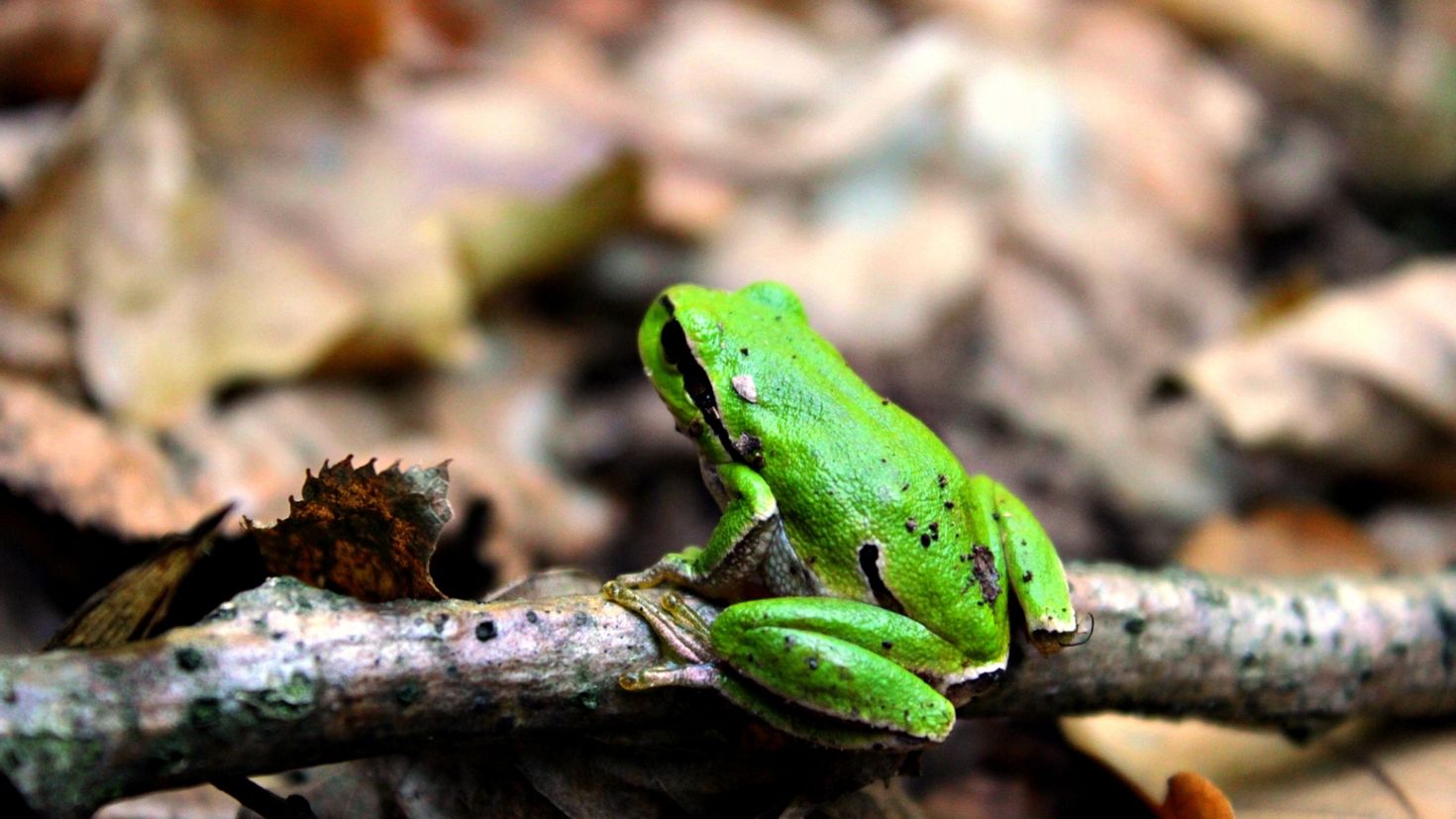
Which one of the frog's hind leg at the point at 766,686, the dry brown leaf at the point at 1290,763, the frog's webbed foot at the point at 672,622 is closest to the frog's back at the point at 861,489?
the frog's hind leg at the point at 766,686

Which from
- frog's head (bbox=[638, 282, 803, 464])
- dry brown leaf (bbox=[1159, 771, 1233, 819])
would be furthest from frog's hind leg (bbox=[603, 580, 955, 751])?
dry brown leaf (bbox=[1159, 771, 1233, 819])

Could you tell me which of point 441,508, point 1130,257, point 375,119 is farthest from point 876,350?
point 441,508

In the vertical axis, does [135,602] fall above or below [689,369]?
below

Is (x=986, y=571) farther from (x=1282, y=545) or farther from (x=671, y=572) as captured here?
(x=1282, y=545)

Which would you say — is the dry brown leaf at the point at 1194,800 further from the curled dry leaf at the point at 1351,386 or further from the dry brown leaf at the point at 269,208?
the dry brown leaf at the point at 269,208

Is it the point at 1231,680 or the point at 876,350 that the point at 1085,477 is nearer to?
the point at 876,350

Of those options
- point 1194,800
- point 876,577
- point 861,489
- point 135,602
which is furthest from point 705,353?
point 1194,800
